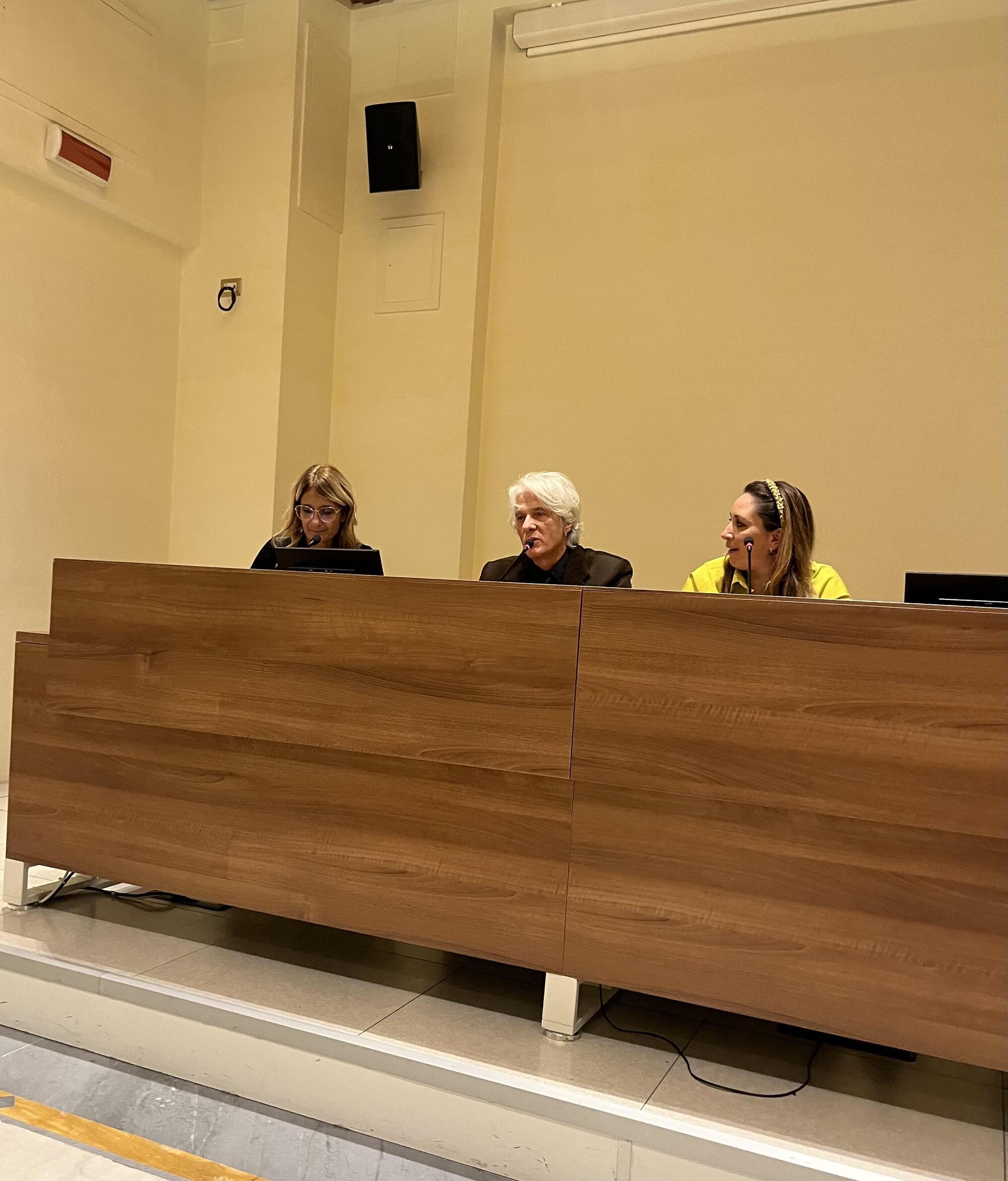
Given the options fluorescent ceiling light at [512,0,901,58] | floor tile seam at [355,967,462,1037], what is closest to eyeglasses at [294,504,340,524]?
floor tile seam at [355,967,462,1037]

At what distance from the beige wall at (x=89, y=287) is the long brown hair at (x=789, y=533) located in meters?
3.04

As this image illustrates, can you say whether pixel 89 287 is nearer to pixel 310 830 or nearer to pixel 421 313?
pixel 421 313

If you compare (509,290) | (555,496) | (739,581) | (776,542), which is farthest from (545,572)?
(509,290)

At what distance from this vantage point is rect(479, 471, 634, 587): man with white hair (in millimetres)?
3148

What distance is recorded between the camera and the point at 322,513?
330cm

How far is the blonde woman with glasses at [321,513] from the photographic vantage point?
3279mm

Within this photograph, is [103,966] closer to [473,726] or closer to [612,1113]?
[473,726]

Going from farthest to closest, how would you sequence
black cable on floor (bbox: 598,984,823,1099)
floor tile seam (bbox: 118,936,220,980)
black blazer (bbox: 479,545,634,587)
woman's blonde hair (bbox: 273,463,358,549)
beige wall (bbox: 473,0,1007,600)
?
beige wall (bbox: 473,0,1007,600) → woman's blonde hair (bbox: 273,463,358,549) → black blazer (bbox: 479,545,634,587) → floor tile seam (bbox: 118,936,220,980) → black cable on floor (bbox: 598,984,823,1099)

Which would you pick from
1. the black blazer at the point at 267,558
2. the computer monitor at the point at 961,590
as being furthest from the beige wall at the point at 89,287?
the computer monitor at the point at 961,590

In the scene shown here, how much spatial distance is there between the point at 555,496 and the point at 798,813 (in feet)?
4.98

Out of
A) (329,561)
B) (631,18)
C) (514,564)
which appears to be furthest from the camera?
(631,18)

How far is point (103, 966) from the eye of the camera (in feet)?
7.33

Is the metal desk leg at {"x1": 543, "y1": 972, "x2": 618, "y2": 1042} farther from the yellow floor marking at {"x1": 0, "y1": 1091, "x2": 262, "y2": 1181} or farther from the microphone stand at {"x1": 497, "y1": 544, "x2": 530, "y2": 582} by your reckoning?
the microphone stand at {"x1": 497, "y1": 544, "x2": 530, "y2": 582}

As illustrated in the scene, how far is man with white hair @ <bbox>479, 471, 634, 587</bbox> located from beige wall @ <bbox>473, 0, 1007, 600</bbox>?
4.64ft
